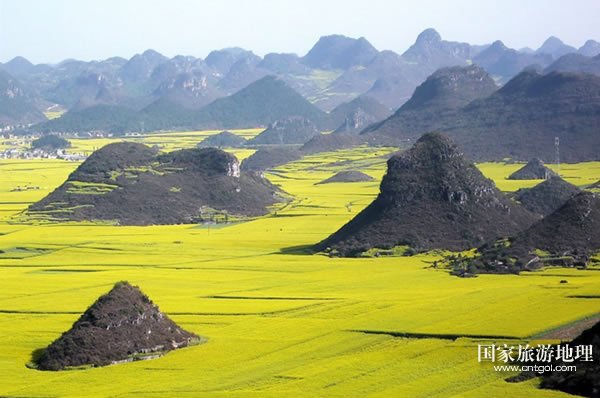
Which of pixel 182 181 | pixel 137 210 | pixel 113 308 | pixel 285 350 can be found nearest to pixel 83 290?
pixel 113 308

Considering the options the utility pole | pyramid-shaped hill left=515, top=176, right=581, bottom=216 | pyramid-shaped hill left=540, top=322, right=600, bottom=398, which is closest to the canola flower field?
pyramid-shaped hill left=540, top=322, right=600, bottom=398

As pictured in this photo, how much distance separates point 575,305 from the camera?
6212 cm

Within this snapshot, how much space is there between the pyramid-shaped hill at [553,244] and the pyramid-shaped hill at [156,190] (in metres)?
53.8

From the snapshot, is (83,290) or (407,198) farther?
(407,198)

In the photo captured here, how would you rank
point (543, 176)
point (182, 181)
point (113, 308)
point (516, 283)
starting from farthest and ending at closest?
point (543, 176)
point (182, 181)
point (516, 283)
point (113, 308)

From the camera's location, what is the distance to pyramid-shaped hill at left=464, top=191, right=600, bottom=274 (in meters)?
82.3

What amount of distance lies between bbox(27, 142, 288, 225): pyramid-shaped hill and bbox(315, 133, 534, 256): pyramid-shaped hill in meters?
35.0

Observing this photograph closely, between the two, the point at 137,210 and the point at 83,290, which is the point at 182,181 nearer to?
the point at 137,210

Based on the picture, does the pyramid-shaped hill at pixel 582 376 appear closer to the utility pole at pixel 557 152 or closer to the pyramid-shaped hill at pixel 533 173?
the pyramid-shaped hill at pixel 533 173

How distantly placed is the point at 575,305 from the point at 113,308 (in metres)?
24.1

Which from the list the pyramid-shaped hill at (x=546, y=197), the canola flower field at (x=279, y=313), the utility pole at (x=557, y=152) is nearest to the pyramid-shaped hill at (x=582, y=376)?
the canola flower field at (x=279, y=313)

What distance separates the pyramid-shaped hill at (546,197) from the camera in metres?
114

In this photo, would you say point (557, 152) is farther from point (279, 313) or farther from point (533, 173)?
point (279, 313)

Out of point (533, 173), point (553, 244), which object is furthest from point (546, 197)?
point (533, 173)
